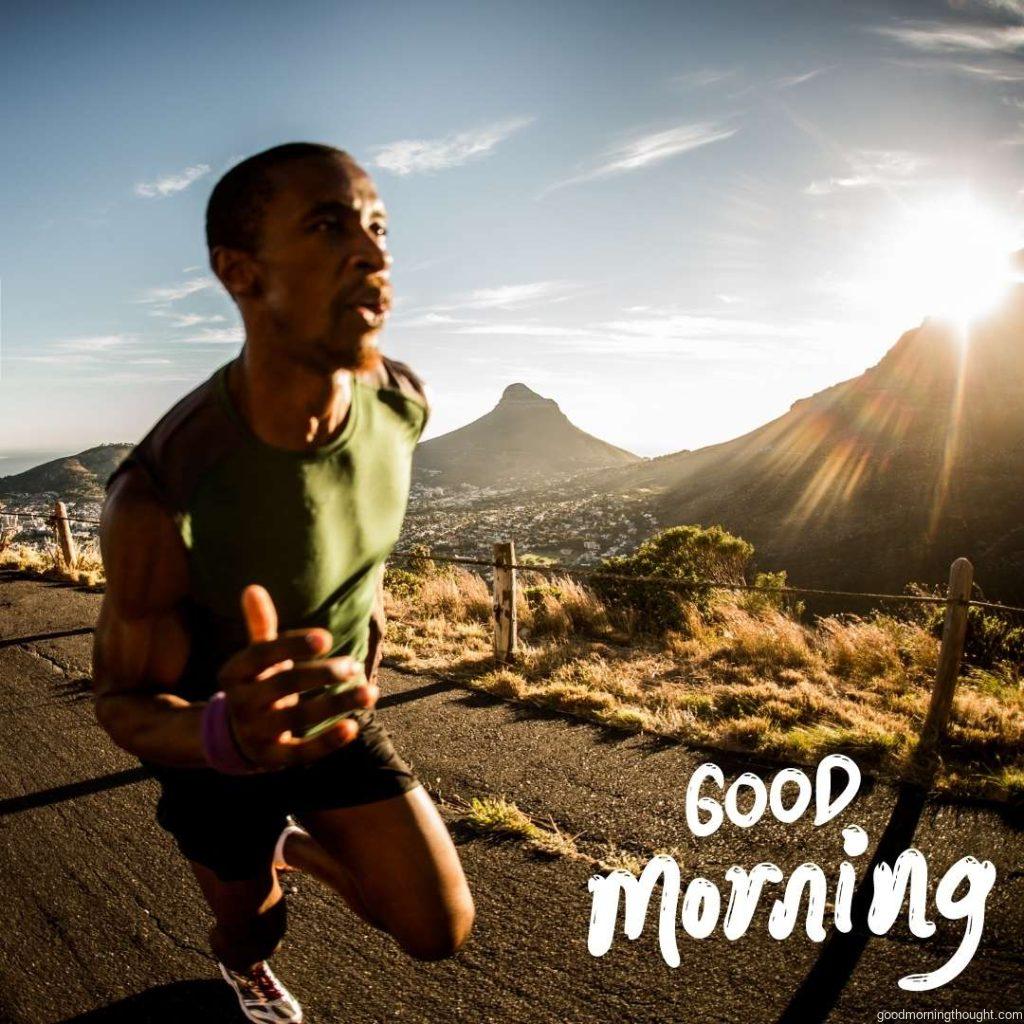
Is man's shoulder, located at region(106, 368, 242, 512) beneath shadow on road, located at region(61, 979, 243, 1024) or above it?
above

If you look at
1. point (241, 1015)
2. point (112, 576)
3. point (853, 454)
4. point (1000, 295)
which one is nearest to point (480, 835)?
point (241, 1015)

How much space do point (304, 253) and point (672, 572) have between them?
38.8 feet

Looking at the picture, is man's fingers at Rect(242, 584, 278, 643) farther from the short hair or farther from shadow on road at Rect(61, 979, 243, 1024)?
shadow on road at Rect(61, 979, 243, 1024)

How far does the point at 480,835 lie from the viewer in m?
3.73

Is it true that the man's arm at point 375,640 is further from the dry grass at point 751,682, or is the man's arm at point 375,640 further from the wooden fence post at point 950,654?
the wooden fence post at point 950,654

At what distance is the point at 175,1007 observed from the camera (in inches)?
99.8

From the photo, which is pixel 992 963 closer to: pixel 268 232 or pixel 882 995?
pixel 882 995

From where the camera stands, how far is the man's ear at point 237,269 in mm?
1623

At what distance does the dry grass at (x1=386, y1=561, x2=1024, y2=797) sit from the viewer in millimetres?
4820

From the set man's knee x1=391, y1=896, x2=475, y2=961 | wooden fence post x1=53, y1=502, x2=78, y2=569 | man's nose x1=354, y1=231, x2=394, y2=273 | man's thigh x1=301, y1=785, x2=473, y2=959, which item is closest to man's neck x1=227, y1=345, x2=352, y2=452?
man's nose x1=354, y1=231, x2=394, y2=273

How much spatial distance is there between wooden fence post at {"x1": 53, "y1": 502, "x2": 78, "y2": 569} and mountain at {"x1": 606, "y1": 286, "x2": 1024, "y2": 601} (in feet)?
122

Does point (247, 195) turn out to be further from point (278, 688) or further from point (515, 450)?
point (515, 450)

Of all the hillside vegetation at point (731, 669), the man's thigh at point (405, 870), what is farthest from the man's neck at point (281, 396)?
the hillside vegetation at point (731, 669)

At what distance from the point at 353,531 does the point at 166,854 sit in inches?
104
